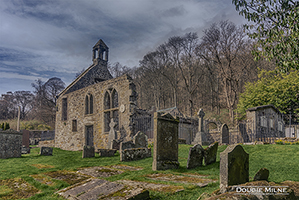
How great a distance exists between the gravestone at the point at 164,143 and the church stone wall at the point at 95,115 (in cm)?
850

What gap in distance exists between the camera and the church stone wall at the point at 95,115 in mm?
16078

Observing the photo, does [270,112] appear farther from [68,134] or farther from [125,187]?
[68,134]

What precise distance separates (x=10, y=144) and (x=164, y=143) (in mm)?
8656

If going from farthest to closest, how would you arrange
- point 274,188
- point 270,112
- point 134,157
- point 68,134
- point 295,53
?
point 68,134
point 270,112
point 134,157
point 295,53
point 274,188

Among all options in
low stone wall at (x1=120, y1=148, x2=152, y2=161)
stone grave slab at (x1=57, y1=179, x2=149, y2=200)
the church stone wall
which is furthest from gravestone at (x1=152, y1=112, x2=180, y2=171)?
the church stone wall

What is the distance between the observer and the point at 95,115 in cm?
1856

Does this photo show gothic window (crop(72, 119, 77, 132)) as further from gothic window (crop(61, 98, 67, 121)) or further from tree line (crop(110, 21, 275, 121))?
tree line (crop(110, 21, 275, 121))

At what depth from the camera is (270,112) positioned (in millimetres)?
17141

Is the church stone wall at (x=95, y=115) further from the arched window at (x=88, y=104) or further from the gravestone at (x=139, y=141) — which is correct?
the gravestone at (x=139, y=141)

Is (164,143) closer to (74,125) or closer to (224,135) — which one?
(224,135)

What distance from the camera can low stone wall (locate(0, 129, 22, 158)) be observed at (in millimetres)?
10930

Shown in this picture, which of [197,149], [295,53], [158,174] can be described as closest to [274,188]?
[158,174]

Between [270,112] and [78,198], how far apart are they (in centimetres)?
1710

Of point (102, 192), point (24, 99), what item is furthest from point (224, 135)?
point (24, 99)
